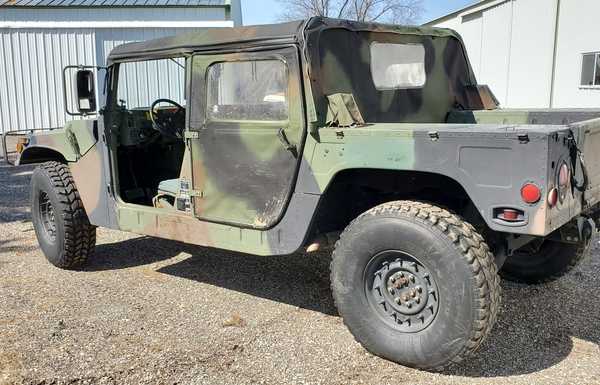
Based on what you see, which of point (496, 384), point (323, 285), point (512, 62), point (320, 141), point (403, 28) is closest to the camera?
point (496, 384)

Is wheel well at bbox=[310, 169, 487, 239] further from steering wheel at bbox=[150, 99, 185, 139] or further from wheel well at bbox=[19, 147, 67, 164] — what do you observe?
wheel well at bbox=[19, 147, 67, 164]

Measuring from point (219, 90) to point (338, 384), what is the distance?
6.49 feet

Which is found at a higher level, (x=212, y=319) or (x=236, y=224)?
(x=236, y=224)

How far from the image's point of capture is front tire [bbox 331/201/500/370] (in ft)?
10.2

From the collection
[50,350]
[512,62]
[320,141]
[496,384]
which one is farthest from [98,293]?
[512,62]

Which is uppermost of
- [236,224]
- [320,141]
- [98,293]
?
[320,141]

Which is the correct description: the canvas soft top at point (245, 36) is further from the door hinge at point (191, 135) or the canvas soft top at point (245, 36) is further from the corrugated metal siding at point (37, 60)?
the corrugated metal siding at point (37, 60)

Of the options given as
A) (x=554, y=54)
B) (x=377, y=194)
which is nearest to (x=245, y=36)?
(x=377, y=194)

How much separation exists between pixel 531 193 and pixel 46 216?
13.6 ft

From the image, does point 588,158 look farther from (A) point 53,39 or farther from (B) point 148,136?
(A) point 53,39

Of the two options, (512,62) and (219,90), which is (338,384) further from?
(512,62)

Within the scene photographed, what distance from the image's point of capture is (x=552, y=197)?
2902 millimetres

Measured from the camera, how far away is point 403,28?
14.6ft

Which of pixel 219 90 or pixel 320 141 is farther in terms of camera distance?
pixel 219 90
